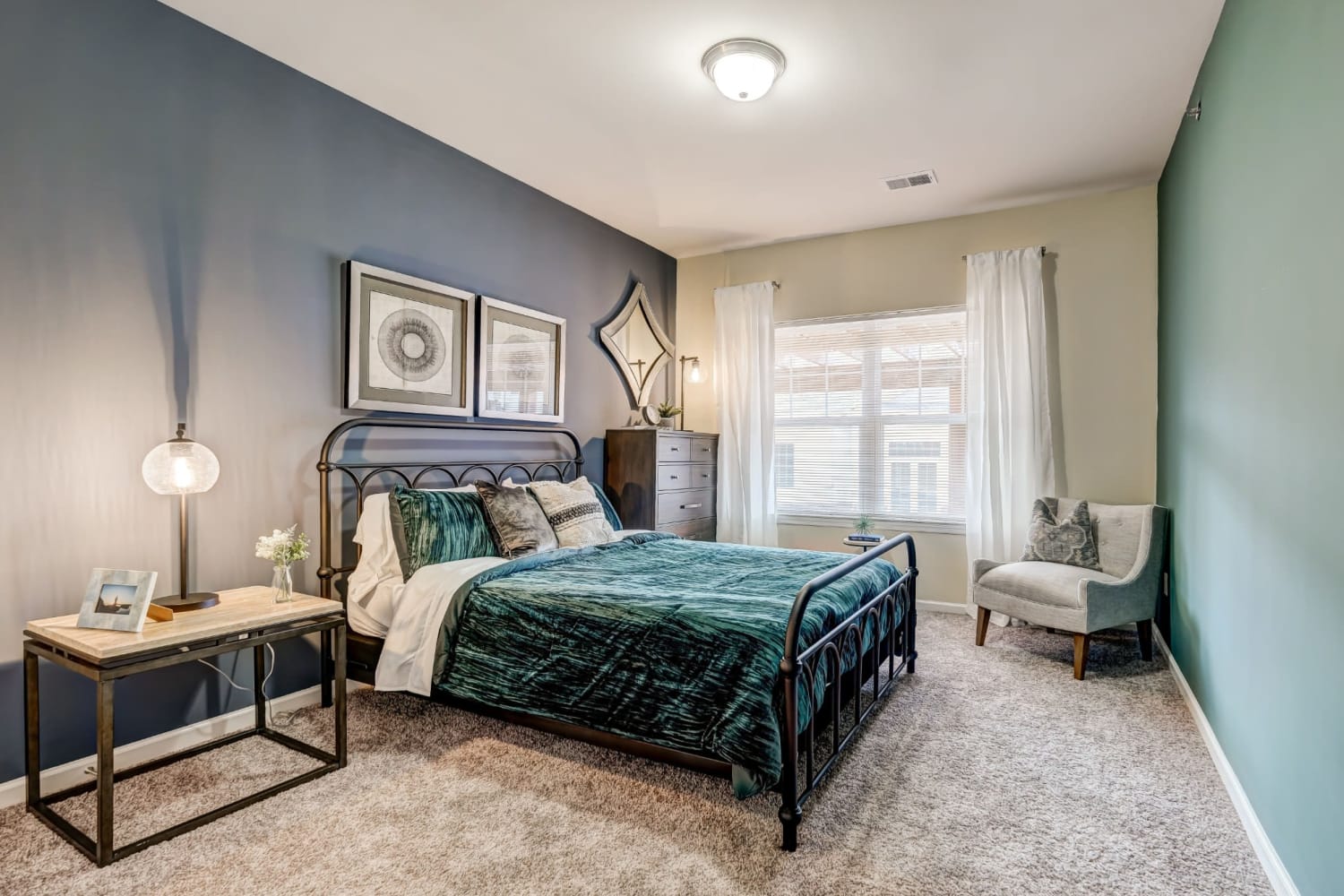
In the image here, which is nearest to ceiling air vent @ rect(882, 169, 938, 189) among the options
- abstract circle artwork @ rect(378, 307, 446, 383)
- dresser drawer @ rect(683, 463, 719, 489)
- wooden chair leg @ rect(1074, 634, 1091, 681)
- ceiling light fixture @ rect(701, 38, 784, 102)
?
ceiling light fixture @ rect(701, 38, 784, 102)

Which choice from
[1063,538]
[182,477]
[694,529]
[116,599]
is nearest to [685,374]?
[694,529]

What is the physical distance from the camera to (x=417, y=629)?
110 inches

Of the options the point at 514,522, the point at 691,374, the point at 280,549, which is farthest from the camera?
the point at 691,374

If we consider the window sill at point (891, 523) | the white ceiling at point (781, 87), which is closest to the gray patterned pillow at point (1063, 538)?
the window sill at point (891, 523)

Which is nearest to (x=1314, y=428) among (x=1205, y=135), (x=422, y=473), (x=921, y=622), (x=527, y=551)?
(x=1205, y=135)

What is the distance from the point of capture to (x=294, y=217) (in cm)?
307

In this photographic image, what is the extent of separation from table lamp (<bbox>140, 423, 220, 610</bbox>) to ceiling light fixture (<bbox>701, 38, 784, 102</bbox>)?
8.01 ft

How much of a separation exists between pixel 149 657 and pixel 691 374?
4251mm

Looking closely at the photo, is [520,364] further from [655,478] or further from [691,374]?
[691,374]

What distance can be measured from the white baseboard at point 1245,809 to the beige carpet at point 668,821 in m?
0.04

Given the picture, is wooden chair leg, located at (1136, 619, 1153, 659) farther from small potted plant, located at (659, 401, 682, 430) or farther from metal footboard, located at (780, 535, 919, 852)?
small potted plant, located at (659, 401, 682, 430)

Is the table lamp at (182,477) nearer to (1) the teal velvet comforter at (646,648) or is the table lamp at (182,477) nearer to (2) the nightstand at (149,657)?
(2) the nightstand at (149,657)

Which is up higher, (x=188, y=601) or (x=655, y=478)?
(x=655, y=478)

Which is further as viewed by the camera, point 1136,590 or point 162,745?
point 1136,590
